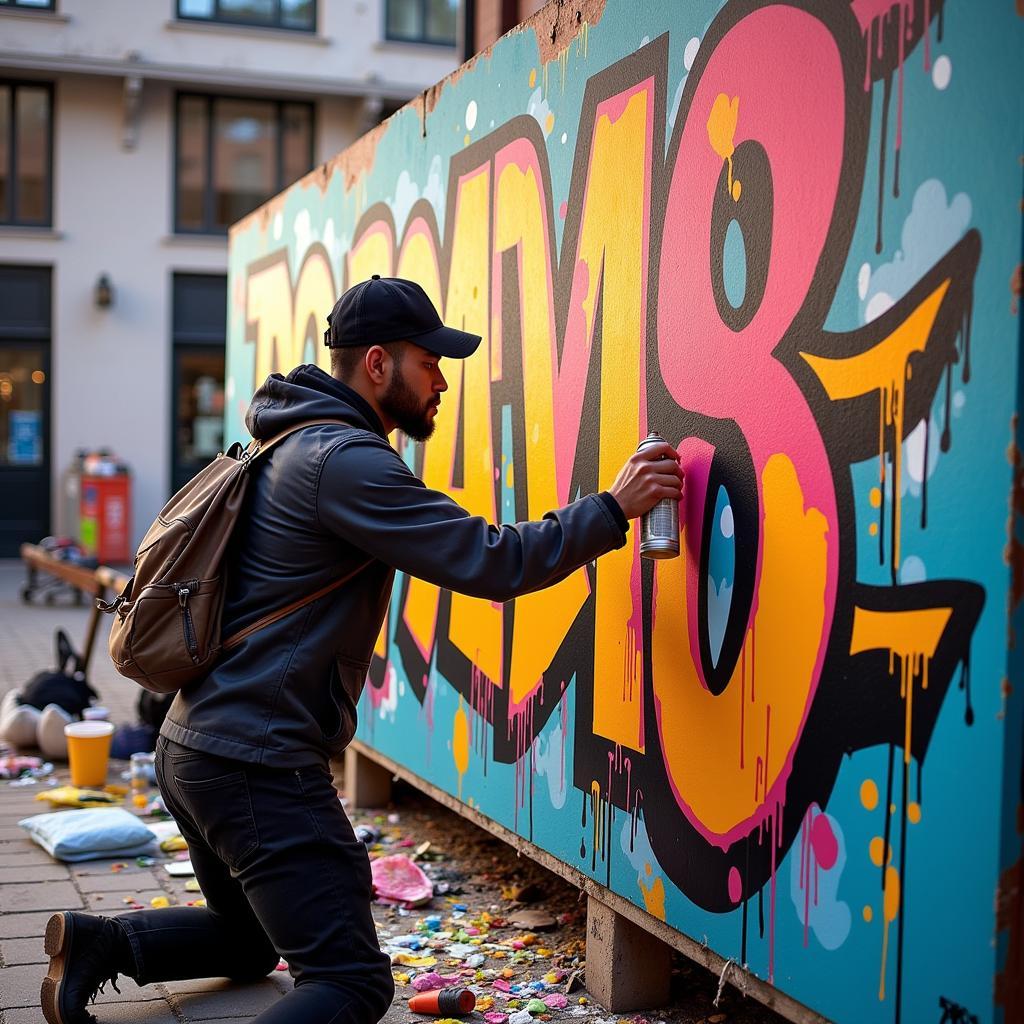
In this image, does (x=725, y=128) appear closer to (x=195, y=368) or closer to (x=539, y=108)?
(x=539, y=108)

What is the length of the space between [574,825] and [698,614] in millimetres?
942

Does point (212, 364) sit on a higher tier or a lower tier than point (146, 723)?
higher

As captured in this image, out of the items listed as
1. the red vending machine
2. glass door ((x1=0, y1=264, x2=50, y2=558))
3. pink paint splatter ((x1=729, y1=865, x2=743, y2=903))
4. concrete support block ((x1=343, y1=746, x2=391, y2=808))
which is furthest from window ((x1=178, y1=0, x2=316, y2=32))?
pink paint splatter ((x1=729, y1=865, x2=743, y2=903))

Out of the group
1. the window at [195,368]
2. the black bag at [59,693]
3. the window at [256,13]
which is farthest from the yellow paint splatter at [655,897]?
the window at [256,13]

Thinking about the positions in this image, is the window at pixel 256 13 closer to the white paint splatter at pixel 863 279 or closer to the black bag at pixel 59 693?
the black bag at pixel 59 693

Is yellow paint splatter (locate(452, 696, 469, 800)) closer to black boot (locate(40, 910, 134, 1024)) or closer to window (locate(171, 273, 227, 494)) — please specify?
black boot (locate(40, 910, 134, 1024))

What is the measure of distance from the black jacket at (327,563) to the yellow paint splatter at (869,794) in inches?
30.5

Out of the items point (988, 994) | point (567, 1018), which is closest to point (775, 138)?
point (988, 994)

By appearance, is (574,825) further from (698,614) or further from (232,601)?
(232,601)

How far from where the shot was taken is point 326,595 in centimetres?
312

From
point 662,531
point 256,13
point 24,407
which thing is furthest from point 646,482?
point 256,13

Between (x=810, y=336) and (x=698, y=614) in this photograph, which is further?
(x=698, y=614)

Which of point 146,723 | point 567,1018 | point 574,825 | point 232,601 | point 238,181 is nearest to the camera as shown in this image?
point 232,601

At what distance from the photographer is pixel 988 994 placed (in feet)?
7.76
